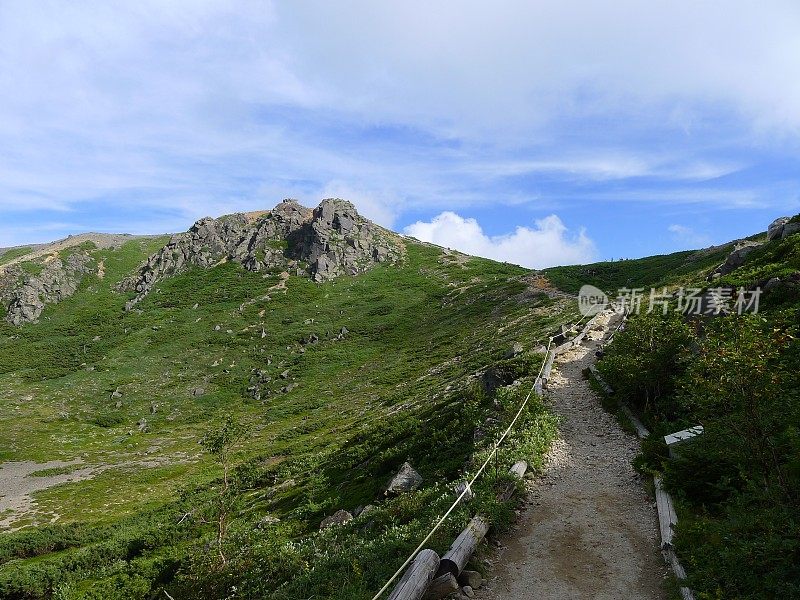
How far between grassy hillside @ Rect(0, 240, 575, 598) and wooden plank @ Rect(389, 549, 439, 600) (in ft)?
3.10

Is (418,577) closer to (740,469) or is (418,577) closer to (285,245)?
(740,469)

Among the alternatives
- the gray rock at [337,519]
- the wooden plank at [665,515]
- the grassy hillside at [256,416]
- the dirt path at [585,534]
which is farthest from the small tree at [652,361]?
the gray rock at [337,519]

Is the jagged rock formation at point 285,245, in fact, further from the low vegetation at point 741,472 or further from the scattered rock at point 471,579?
the scattered rock at point 471,579

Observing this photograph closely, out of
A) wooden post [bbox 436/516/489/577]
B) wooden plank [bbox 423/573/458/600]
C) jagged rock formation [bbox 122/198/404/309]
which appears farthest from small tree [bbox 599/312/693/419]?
jagged rock formation [bbox 122/198/404/309]

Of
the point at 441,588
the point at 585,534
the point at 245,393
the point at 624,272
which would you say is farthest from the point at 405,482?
the point at 624,272

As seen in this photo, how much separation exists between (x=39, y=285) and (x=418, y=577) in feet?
478

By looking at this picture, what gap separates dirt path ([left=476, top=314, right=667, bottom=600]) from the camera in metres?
9.41

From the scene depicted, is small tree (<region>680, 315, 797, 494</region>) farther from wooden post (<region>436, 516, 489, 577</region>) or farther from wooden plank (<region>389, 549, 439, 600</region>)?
wooden plank (<region>389, 549, 439, 600</region>)

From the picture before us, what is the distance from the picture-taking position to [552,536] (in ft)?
37.7

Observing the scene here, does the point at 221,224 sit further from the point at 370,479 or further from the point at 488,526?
the point at 488,526

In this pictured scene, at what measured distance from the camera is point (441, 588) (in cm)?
906

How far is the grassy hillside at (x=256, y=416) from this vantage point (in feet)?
54.2

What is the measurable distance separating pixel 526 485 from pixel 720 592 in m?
7.12

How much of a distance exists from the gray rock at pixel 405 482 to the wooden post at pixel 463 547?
9160 mm
